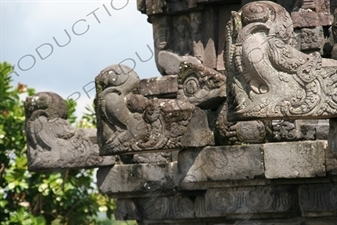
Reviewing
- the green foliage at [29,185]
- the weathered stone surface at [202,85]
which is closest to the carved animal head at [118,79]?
the weathered stone surface at [202,85]

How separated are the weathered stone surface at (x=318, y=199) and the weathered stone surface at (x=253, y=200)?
16 centimetres

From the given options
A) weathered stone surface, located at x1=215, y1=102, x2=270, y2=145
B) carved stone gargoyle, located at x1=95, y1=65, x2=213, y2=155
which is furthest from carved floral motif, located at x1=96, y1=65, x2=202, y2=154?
weathered stone surface, located at x1=215, y1=102, x2=270, y2=145

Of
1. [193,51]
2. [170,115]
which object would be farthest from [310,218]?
[193,51]

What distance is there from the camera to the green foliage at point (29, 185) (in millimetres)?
16844

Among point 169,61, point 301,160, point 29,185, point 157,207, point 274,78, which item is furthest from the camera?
point 29,185

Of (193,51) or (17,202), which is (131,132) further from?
(17,202)

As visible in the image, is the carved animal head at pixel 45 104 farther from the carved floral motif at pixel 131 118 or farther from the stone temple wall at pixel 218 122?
the carved floral motif at pixel 131 118

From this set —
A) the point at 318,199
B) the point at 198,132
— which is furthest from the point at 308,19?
the point at 318,199

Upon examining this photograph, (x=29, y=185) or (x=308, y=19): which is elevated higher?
(x=308, y=19)

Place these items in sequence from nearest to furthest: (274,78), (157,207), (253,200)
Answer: (274,78), (253,200), (157,207)

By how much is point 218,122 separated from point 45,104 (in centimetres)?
235

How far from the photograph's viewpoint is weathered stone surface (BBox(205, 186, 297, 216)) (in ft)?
37.0

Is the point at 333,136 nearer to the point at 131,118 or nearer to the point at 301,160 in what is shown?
the point at 301,160

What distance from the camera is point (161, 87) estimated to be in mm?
12680
